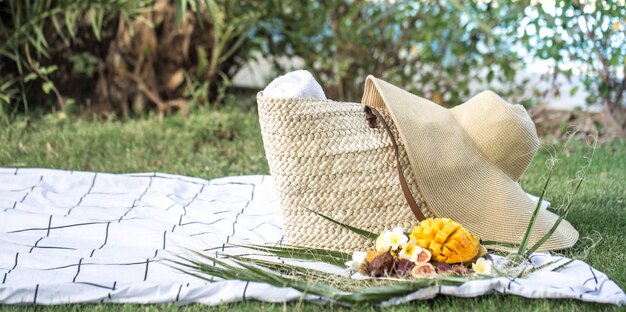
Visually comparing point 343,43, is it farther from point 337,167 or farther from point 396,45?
point 337,167

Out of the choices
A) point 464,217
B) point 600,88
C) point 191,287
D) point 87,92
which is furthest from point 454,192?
point 87,92

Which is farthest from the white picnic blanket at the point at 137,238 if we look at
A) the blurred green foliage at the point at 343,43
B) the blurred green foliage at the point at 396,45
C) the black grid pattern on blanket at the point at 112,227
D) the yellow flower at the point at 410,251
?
the blurred green foliage at the point at 396,45

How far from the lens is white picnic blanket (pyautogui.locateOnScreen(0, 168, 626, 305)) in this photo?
2232 mm

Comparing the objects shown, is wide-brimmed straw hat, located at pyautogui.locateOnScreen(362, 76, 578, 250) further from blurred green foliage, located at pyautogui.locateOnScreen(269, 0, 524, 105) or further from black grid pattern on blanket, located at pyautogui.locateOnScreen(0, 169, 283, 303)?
blurred green foliage, located at pyautogui.locateOnScreen(269, 0, 524, 105)

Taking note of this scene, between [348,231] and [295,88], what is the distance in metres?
0.49

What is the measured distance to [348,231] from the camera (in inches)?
106

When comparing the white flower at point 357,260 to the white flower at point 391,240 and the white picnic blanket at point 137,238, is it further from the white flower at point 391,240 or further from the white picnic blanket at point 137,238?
the white picnic blanket at point 137,238

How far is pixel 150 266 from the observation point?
98.5 inches

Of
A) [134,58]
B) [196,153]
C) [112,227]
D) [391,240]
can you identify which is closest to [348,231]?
[391,240]

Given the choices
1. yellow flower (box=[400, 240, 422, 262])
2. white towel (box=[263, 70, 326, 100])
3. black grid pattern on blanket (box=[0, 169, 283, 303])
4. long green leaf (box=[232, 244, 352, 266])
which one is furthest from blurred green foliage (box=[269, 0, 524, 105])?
yellow flower (box=[400, 240, 422, 262])

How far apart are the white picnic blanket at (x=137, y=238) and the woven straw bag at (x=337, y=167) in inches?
11.3

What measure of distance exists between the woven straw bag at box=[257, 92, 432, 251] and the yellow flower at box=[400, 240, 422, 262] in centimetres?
33

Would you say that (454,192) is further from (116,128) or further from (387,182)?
(116,128)

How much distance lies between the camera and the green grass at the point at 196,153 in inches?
134
